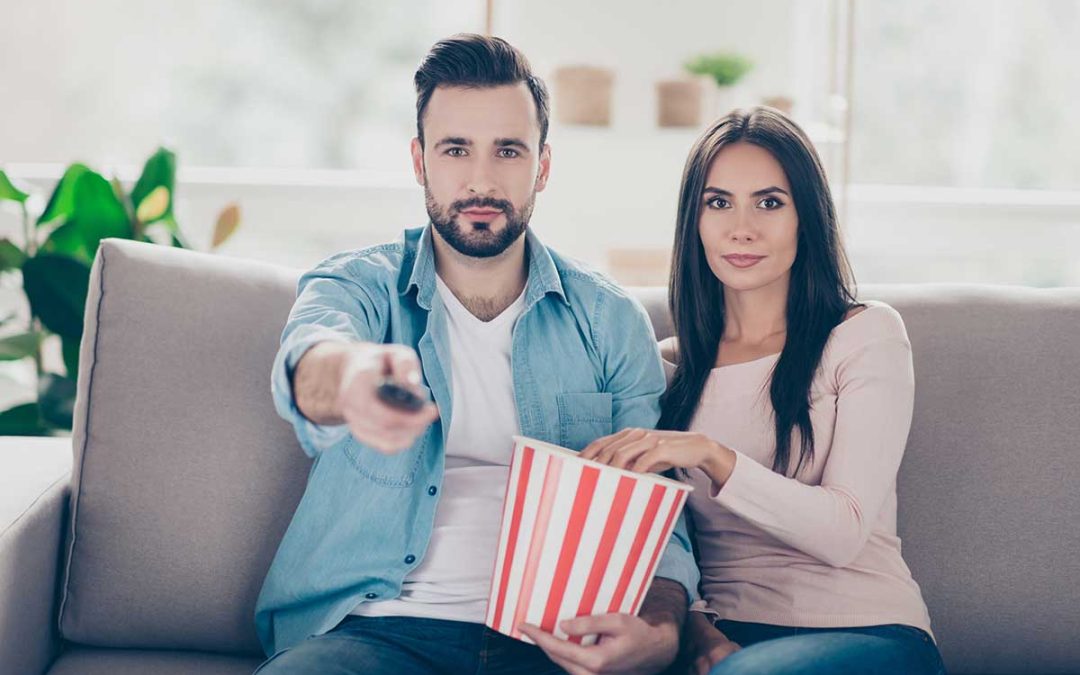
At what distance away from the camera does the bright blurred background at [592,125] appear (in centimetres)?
325

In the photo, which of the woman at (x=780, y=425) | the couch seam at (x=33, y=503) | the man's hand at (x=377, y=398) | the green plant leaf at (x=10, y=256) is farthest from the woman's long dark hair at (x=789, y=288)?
the green plant leaf at (x=10, y=256)

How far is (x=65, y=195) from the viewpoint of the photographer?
232cm

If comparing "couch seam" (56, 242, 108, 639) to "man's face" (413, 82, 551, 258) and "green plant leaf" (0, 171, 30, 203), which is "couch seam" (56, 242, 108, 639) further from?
"green plant leaf" (0, 171, 30, 203)

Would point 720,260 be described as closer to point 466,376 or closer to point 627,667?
point 466,376

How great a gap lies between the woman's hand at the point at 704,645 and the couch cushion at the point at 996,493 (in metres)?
0.39

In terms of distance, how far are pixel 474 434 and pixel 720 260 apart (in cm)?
44

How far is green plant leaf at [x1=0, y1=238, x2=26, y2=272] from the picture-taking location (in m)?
2.32

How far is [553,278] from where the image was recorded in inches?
62.6

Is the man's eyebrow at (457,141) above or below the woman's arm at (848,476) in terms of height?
above

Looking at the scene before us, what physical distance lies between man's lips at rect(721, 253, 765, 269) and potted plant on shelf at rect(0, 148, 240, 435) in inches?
51.2

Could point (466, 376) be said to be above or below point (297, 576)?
above

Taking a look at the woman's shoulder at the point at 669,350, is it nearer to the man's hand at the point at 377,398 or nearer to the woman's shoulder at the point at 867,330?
the woman's shoulder at the point at 867,330

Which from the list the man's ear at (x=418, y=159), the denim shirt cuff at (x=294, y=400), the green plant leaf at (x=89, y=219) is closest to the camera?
the denim shirt cuff at (x=294, y=400)

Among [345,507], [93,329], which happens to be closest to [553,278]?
[345,507]
